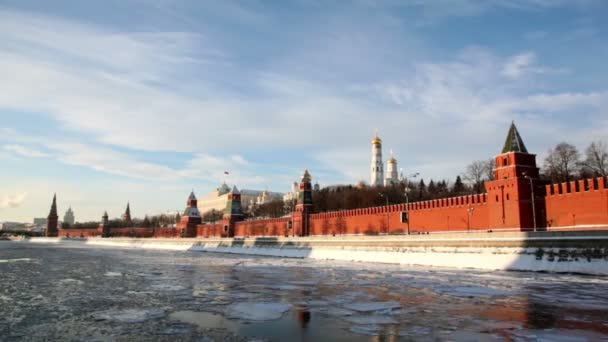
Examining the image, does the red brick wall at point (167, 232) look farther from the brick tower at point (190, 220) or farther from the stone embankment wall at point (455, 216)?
the stone embankment wall at point (455, 216)

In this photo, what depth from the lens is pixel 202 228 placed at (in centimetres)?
8769

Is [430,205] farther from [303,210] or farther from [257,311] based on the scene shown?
[257,311]

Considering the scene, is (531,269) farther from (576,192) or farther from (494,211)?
(494,211)

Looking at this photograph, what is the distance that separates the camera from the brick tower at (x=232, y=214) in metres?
77.6

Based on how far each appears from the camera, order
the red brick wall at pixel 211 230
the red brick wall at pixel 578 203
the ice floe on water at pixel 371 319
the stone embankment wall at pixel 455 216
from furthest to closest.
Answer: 1. the red brick wall at pixel 211 230
2. the stone embankment wall at pixel 455 216
3. the red brick wall at pixel 578 203
4. the ice floe on water at pixel 371 319

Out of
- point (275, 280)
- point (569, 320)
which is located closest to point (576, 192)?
point (275, 280)

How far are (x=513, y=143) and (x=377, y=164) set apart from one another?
260 feet

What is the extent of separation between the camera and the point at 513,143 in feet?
118

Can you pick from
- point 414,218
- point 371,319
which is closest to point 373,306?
point 371,319

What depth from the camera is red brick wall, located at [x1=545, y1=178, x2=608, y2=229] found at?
30359mm

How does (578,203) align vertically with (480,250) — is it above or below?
above

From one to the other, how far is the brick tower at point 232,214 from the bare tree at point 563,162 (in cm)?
4573

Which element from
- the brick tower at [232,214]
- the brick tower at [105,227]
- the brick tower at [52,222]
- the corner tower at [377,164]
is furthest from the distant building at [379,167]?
the brick tower at [52,222]

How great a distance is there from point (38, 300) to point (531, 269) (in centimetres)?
2187
